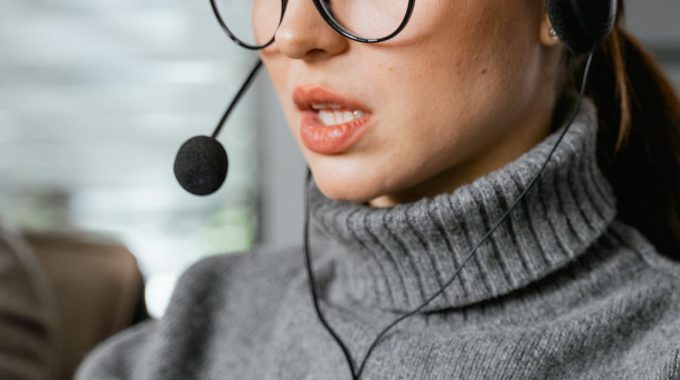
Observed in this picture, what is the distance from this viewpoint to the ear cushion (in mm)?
736

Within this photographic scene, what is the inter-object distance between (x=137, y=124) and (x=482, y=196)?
149 centimetres

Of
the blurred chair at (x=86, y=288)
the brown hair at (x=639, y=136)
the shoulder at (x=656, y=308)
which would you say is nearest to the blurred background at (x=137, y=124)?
the blurred chair at (x=86, y=288)

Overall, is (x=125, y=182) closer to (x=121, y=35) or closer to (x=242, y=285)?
(x=121, y=35)

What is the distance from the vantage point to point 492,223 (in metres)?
0.82

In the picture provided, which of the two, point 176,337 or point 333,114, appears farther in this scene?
point 176,337

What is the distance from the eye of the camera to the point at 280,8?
855 millimetres

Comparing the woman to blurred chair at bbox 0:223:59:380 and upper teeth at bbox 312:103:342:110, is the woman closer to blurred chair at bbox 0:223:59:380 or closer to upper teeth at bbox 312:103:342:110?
upper teeth at bbox 312:103:342:110

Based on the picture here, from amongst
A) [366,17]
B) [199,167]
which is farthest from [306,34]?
[199,167]

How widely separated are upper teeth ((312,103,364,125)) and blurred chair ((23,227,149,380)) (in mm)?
614

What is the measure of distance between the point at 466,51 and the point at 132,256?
29.8 inches

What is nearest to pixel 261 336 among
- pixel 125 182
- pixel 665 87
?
pixel 665 87

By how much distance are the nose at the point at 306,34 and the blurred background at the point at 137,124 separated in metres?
1.33

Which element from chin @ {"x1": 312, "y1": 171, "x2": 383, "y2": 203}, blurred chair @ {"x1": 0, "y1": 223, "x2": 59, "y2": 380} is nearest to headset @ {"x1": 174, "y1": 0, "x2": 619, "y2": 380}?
chin @ {"x1": 312, "y1": 171, "x2": 383, "y2": 203}

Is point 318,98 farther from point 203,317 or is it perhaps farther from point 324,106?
point 203,317
